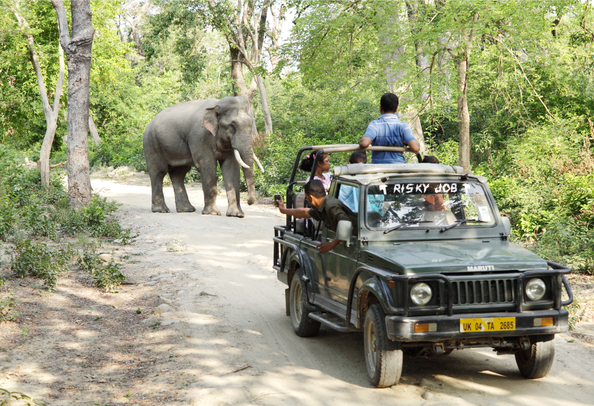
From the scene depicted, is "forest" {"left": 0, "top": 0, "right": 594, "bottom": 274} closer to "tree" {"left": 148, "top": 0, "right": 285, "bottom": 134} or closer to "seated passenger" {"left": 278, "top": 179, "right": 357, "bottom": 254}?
"tree" {"left": 148, "top": 0, "right": 285, "bottom": 134}

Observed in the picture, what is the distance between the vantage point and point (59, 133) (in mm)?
39406

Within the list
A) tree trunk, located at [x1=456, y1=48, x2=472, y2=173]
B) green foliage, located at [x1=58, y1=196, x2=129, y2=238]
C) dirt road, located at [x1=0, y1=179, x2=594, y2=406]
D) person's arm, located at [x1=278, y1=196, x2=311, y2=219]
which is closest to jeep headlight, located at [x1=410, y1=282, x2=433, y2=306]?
dirt road, located at [x1=0, y1=179, x2=594, y2=406]

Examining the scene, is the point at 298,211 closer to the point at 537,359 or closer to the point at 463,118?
the point at 537,359

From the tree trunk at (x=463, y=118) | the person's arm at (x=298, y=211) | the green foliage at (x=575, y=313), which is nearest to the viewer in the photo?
the person's arm at (x=298, y=211)

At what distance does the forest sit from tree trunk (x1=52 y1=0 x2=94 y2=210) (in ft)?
5.58

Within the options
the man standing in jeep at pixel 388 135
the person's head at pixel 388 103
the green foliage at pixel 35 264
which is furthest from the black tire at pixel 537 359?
the green foliage at pixel 35 264

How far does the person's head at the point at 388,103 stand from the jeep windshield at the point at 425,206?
1.70 metres

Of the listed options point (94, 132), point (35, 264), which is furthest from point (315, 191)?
point (94, 132)

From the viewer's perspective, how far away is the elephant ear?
53.1 feet

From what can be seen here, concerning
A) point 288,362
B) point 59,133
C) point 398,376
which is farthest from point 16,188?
point 59,133

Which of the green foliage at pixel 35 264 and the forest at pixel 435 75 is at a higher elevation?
the forest at pixel 435 75

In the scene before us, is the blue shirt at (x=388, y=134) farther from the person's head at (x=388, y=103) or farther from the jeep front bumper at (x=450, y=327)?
the jeep front bumper at (x=450, y=327)

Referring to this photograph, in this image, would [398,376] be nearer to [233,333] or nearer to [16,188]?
[233,333]

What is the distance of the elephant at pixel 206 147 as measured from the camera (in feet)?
53.1
